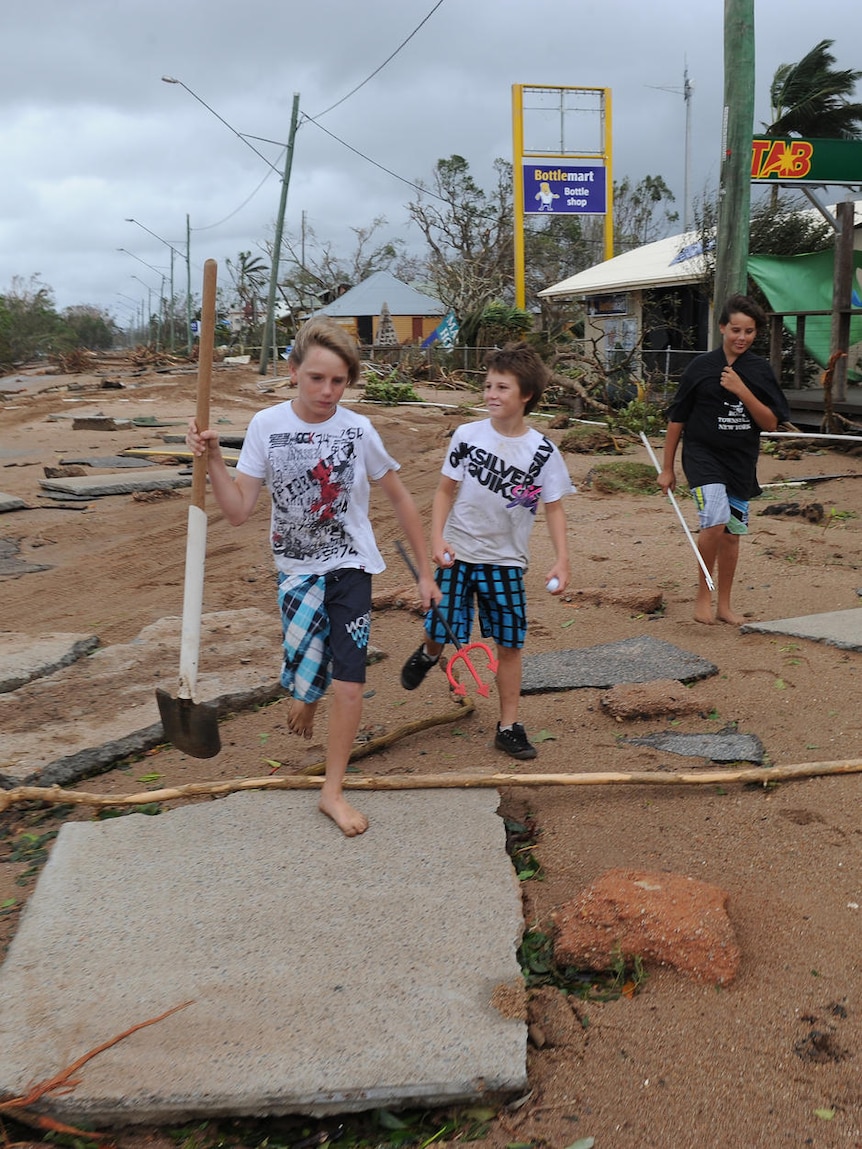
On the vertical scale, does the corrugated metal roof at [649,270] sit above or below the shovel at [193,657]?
above

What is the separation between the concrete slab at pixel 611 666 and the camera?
480 centimetres

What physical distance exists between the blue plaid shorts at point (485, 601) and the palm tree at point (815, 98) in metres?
29.1

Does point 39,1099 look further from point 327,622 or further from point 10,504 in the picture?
point 10,504

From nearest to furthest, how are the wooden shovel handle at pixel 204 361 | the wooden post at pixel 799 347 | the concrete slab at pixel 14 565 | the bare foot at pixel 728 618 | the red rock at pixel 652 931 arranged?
the red rock at pixel 652 931 < the wooden shovel handle at pixel 204 361 < the bare foot at pixel 728 618 < the concrete slab at pixel 14 565 < the wooden post at pixel 799 347

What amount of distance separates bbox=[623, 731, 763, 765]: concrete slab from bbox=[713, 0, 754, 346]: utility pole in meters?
5.73

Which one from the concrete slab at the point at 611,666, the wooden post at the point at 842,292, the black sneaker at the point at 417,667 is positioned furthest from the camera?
the wooden post at the point at 842,292

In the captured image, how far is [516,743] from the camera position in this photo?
13.1 ft

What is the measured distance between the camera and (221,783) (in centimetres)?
354

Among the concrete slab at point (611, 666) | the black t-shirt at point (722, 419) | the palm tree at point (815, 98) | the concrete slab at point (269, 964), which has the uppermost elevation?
the palm tree at point (815, 98)

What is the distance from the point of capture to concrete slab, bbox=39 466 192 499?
1072cm

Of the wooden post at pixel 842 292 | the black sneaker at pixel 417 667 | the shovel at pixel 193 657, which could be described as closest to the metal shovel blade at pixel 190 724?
the shovel at pixel 193 657

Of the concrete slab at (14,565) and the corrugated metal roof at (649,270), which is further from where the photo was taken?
the corrugated metal roof at (649,270)

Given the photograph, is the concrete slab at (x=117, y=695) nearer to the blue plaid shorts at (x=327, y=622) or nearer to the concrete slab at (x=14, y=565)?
the blue plaid shorts at (x=327, y=622)

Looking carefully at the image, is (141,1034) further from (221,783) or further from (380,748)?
(380,748)
